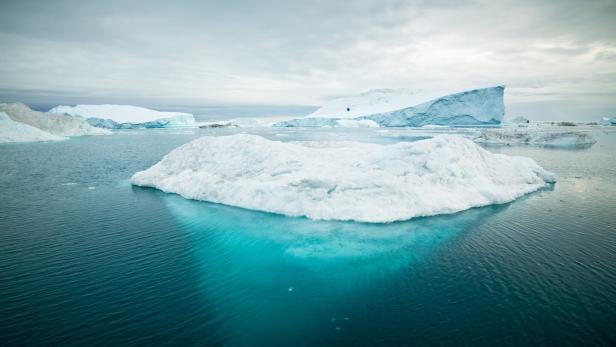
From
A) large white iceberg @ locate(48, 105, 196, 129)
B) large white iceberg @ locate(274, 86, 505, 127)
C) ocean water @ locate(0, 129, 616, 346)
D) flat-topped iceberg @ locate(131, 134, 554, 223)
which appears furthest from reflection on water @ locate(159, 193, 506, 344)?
large white iceberg @ locate(48, 105, 196, 129)

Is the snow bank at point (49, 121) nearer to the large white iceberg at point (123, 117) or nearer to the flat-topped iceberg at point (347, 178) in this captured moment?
the large white iceberg at point (123, 117)

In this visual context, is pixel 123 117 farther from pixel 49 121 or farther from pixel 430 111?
pixel 430 111

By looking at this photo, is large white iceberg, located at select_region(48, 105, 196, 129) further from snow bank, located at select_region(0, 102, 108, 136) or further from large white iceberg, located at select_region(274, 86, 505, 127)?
large white iceberg, located at select_region(274, 86, 505, 127)

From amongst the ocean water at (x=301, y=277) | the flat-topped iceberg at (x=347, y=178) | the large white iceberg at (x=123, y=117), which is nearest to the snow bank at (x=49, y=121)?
the large white iceberg at (x=123, y=117)

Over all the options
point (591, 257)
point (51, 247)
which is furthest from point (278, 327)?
point (591, 257)

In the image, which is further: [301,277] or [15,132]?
[15,132]

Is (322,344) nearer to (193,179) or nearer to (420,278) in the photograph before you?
(420,278)

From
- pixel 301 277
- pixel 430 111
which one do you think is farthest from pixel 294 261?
pixel 430 111
